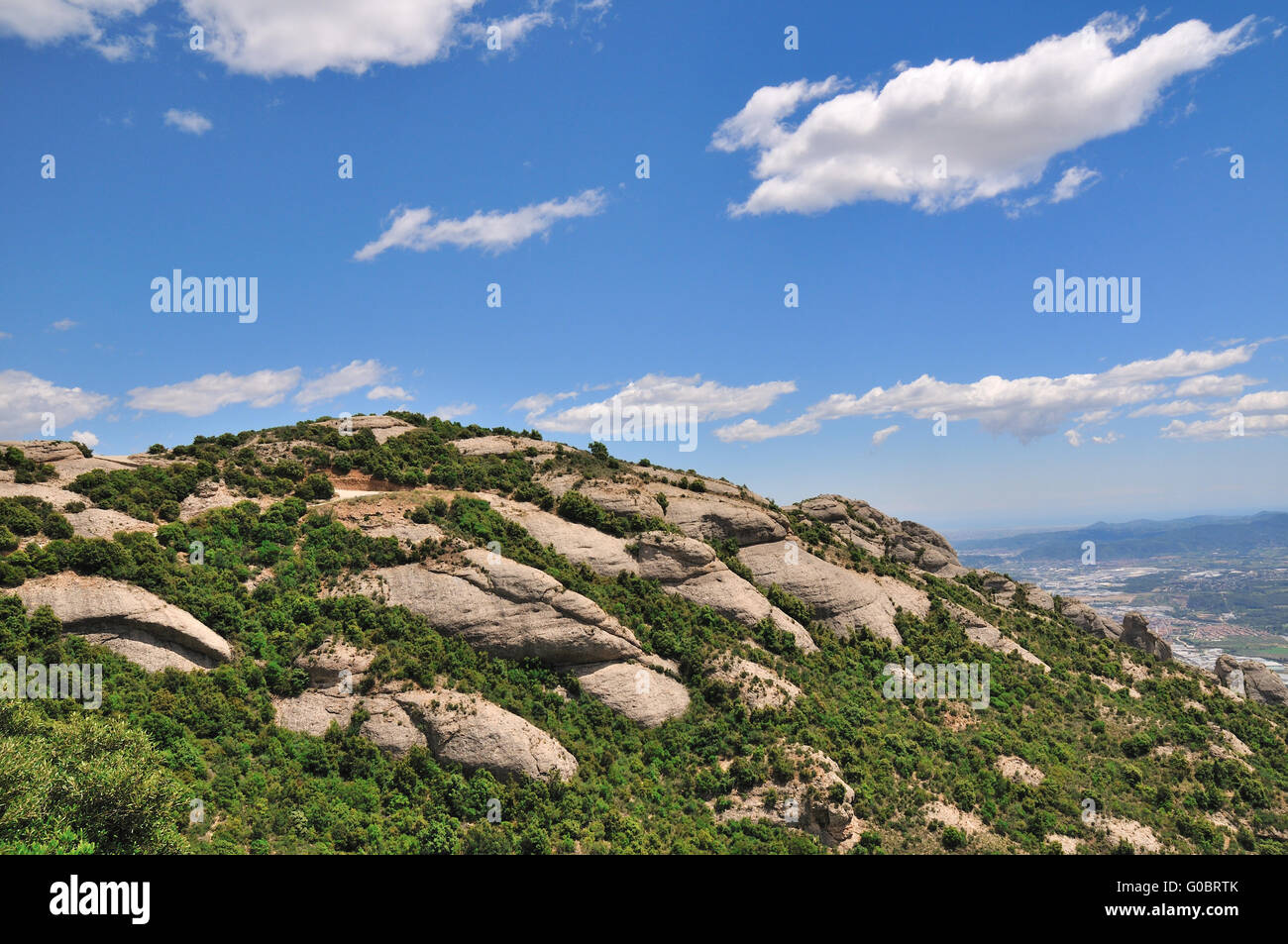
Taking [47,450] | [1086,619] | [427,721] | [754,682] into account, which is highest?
[47,450]

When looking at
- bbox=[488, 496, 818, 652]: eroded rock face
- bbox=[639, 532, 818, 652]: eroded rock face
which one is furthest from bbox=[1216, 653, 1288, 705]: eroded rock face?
bbox=[488, 496, 818, 652]: eroded rock face

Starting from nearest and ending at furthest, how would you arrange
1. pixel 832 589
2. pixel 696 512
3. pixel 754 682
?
pixel 754 682, pixel 832 589, pixel 696 512

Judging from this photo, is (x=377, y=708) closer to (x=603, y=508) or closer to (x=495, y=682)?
(x=495, y=682)

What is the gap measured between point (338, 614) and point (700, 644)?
866 inches

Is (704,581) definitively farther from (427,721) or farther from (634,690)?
(427,721)

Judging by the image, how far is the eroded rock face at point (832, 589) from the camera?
51.0 metres

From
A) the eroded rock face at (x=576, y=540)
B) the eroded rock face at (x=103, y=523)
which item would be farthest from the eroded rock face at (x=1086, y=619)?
the eroded rock face at (x=103, y=523)

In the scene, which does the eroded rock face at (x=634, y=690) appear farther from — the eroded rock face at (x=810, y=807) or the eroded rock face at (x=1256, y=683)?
the eroded rock face at (x=1256, y=683)

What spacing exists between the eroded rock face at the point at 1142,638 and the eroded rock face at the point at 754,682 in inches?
1911

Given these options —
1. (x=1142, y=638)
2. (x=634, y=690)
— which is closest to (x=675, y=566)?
(x=634, y=690)

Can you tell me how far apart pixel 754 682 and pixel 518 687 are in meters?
14.6

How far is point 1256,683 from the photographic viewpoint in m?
65.2

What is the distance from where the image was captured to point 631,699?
3766cm
